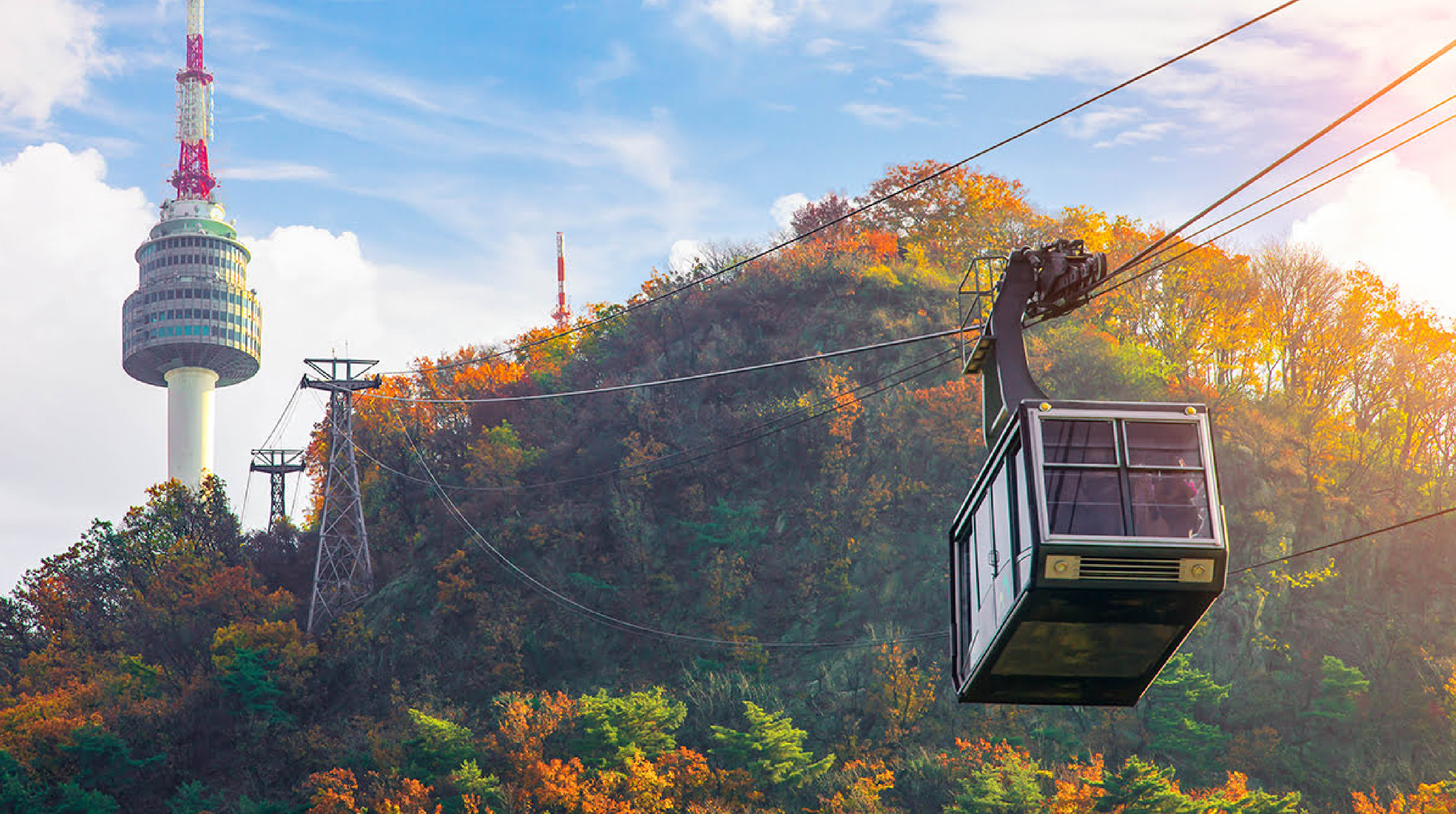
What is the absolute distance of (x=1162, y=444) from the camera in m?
16.6

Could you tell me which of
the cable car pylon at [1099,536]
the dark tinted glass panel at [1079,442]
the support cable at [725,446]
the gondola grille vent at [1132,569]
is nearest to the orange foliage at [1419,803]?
the support cable at [725,446]

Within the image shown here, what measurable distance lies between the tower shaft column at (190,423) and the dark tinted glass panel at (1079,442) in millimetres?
134300

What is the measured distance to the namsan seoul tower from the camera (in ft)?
467

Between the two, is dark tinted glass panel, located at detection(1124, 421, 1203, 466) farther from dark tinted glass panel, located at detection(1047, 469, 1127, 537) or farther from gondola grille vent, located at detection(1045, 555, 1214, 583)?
gondola grille vent, located at detection(1045, 555, 1214, 583)

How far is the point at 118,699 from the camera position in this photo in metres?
55.9

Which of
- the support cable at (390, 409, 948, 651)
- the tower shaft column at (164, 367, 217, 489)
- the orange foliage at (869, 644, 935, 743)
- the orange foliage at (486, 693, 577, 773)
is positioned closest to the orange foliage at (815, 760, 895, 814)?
the orange foliage at (869, 644, 935, 743)

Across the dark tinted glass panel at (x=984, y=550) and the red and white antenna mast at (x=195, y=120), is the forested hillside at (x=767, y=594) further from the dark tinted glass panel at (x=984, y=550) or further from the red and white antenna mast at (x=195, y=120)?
the red and white antenna mast at (x=195, y=120)

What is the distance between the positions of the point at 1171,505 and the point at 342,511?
161 feet

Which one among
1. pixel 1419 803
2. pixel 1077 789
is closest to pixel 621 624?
pixel 1077 789

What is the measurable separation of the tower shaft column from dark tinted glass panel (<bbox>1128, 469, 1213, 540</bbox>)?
13491 cm

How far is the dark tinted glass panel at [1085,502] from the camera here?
639 inches

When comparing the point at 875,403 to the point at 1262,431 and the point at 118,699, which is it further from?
the point at 118,699

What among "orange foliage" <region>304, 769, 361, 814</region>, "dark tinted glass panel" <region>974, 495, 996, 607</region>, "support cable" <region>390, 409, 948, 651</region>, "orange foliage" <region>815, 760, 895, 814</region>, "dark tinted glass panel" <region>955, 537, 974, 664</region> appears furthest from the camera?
"support cable" <region>390, 409, 948, 651</region>

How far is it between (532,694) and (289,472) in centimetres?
3619
